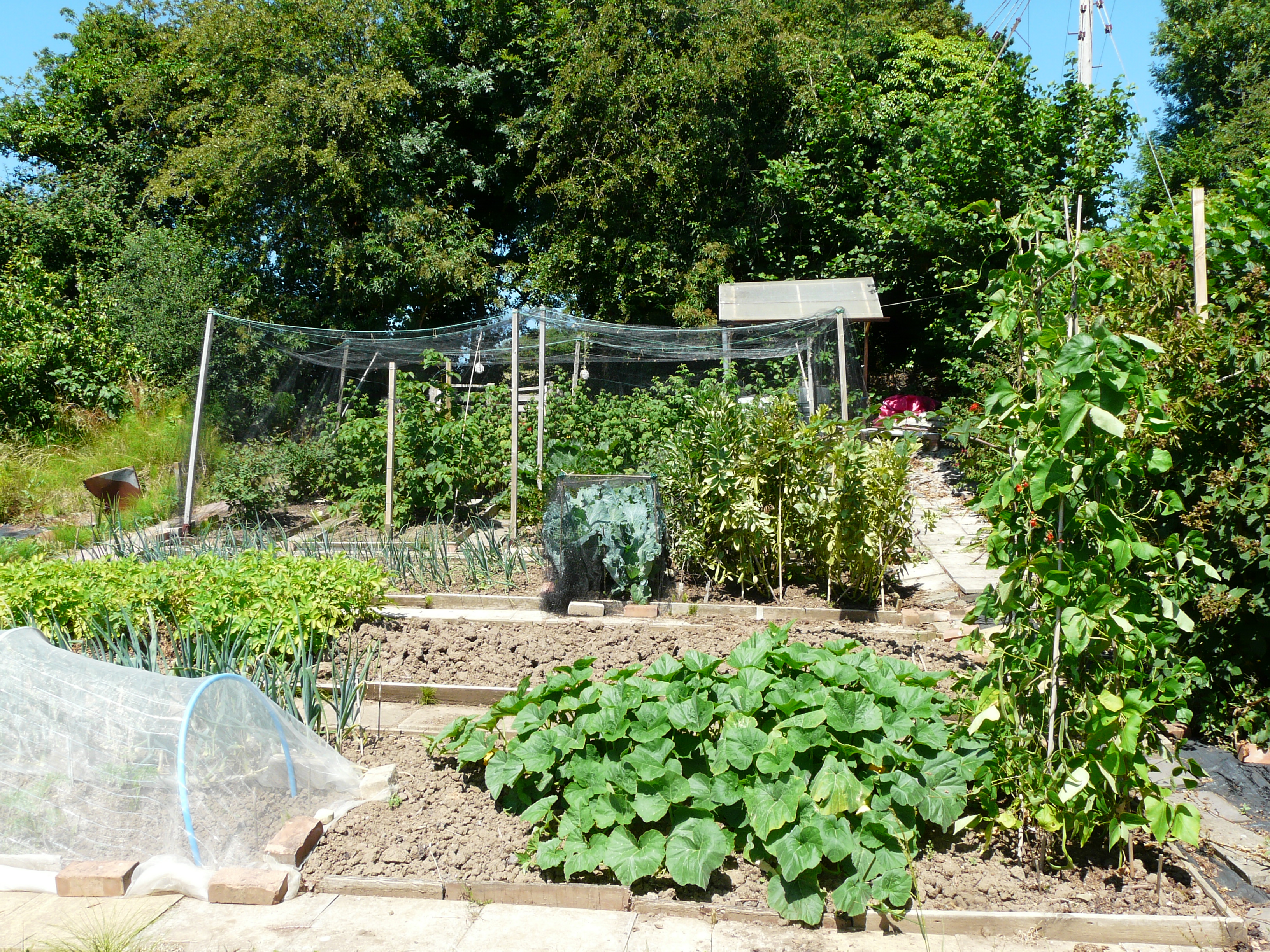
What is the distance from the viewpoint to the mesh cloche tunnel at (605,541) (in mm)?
5273

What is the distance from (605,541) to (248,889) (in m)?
2.94

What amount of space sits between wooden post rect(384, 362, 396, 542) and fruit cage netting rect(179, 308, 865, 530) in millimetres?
57

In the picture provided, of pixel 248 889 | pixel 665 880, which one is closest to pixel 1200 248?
pixel 665 880

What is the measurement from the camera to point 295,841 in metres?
2.75

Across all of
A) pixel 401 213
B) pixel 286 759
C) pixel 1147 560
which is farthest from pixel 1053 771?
pixel 401 213

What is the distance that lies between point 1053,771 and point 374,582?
3.51m

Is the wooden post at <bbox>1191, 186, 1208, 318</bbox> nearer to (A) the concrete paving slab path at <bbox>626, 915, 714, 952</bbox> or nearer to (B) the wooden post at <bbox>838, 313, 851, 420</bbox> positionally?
Result: (A) the concrete paving slab path at <bbox>626, 915, 714, 952</bbox>

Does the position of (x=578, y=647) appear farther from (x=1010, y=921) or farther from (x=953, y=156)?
(x=953, y=156)

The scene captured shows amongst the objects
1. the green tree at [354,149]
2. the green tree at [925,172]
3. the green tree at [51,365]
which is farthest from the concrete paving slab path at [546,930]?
the green tree at [51,365]

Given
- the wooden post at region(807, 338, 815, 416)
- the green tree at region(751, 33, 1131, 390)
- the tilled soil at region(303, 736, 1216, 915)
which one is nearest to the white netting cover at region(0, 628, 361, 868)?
the tilled soil at region(303, 736, 1216, 915)

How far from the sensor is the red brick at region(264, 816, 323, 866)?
107 inches

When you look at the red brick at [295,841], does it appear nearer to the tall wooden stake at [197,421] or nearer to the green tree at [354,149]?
the tall wooden stake at [197,421]

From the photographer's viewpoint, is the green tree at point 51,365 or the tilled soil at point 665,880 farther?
the green tree at point 51,365

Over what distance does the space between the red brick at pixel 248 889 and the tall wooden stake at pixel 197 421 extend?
5597mm
